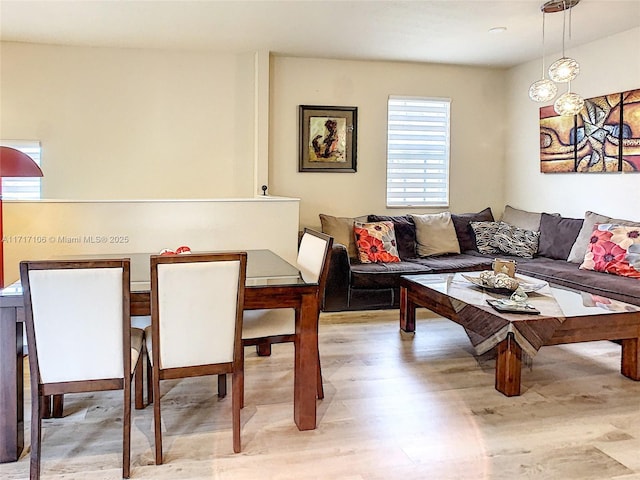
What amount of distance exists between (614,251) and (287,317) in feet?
9.52

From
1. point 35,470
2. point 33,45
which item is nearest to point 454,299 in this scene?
point 35,470

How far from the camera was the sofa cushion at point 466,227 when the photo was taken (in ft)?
19.0

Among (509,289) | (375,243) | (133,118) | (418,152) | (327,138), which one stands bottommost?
(509,289)

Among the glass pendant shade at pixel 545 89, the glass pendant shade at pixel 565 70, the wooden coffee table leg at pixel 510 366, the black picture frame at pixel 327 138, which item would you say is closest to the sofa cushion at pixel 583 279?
the wooden coffee table leg at pixel 510 366

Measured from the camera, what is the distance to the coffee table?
10.0ft

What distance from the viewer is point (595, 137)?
5109 millimetres

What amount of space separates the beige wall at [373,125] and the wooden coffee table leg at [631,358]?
3.16 m

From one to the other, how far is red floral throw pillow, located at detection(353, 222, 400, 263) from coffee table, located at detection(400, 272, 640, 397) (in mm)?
1497

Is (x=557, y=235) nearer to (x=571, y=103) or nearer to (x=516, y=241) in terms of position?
(x=516, y=241)

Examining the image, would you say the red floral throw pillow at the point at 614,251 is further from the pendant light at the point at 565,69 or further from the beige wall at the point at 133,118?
the beige wall at the point at 133,118

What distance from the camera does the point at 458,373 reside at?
3451 millimetres

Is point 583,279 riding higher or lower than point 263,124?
lower

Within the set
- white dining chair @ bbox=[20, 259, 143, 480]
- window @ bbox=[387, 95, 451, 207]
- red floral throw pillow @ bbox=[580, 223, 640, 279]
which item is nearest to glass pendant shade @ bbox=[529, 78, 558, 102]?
red floral throw pillow @ bbox=[580, 223, 640, 279]

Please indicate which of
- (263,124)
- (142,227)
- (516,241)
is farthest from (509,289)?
(263,124)
